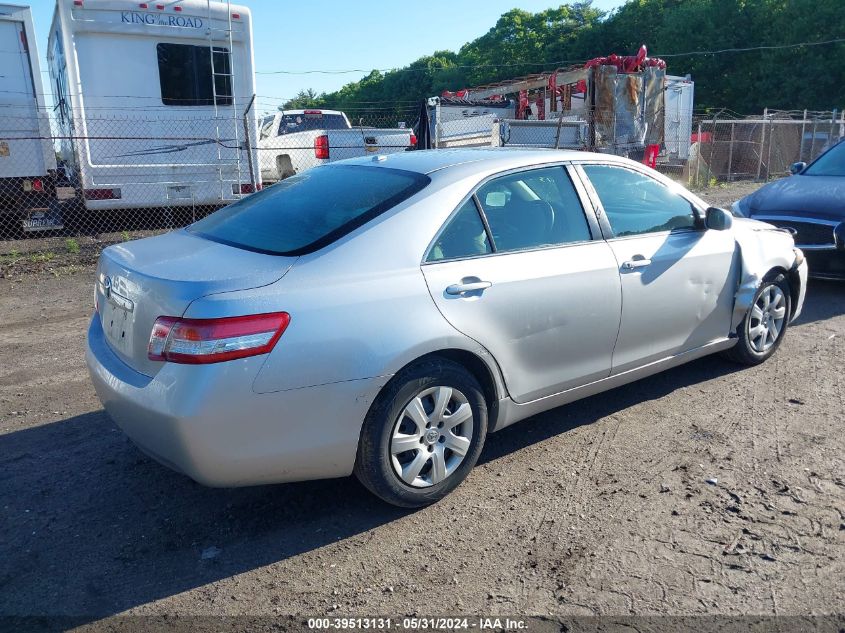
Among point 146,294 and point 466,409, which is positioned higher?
point 146,294

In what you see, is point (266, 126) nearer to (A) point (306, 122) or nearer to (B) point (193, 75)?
(A) point (306, 122)

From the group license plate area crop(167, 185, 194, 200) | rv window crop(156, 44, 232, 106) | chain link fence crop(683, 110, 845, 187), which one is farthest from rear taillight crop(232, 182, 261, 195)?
chain link fence crop(683, 110, 845, 187)

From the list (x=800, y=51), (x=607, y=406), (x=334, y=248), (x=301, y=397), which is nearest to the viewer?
(x=301, y=397)

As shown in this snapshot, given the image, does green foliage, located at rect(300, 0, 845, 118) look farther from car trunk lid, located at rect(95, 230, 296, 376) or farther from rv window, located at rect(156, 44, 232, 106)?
car trunk lid, located at rect(95, 230, 296, 376)

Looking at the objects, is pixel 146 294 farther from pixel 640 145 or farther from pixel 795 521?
pixel 640 145

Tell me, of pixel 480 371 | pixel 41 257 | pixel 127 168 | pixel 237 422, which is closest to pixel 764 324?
pixel 480 371

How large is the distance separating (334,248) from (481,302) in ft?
2.48

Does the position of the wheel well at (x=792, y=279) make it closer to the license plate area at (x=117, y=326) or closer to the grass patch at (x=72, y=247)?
the license plate area at (x=117, y=326)

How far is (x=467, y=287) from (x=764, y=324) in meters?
2.94

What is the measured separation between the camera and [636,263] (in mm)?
4246

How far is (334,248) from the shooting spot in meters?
3.29

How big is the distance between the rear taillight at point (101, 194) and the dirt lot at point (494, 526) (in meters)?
6.73

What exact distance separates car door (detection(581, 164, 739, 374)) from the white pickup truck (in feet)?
28.0

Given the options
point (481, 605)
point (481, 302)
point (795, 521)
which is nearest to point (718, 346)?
point (795, 521)
